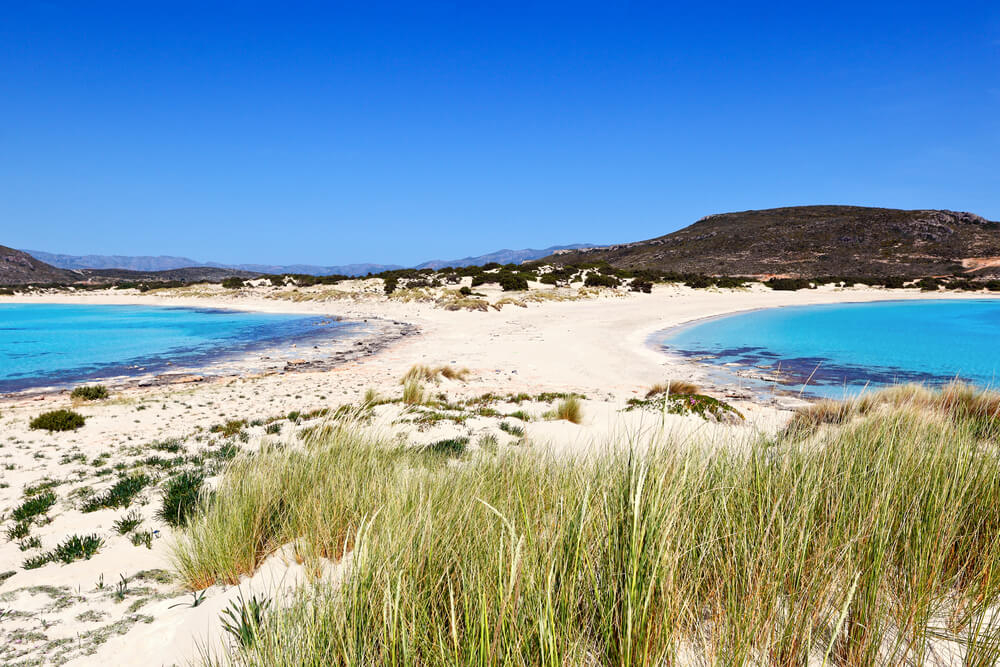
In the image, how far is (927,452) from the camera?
2930mm

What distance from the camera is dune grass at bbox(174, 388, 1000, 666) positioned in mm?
1738

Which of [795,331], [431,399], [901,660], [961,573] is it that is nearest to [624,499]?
[901,660]

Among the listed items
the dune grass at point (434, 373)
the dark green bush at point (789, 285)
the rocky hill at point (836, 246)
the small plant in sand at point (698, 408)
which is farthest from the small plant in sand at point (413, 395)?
the rocky hill at point (836, 246)

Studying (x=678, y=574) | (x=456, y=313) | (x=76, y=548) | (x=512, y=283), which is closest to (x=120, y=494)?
(x=76, y=548)

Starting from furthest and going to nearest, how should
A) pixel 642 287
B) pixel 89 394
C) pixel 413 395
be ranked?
pixel 642 287 → pixel 89 394 → pixel 413 395

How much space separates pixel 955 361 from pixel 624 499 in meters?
18.6

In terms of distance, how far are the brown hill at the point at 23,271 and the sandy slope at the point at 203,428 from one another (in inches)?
3570

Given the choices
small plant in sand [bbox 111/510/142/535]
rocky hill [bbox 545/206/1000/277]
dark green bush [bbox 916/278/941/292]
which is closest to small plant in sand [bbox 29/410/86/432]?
small plant in sand [bbox 111/510/142/535]

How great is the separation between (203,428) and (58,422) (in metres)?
2.83

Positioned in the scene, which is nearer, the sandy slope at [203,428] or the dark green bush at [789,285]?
the sandy slope at [203,428]

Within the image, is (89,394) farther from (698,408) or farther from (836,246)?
(836,246)

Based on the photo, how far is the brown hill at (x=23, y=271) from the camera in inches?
3059

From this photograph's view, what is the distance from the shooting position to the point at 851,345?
18406 millimetres

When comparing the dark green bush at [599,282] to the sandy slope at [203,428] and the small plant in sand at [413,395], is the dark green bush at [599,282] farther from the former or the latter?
the small plant in sand at [413,395]
